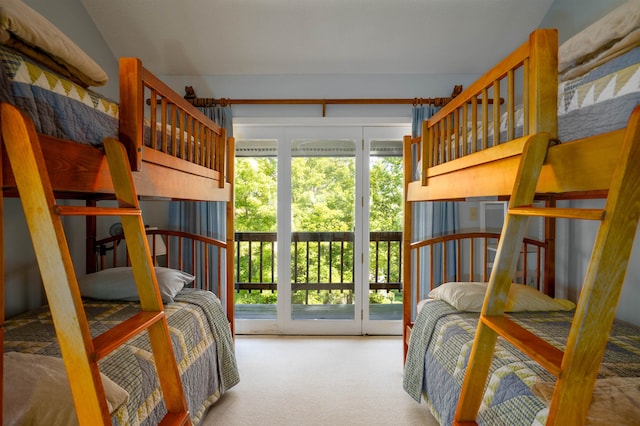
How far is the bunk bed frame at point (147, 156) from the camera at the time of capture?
108 centimetres

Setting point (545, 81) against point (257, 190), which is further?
point (257, 190)

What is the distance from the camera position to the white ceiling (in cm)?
288

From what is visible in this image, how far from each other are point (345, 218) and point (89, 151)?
261 cm

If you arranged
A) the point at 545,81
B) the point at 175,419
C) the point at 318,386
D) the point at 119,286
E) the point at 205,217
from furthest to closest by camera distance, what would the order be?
the point at 205,217 → the point at 318,386 → the point at 119,286 → the point at 175,419 → the point at 545,81

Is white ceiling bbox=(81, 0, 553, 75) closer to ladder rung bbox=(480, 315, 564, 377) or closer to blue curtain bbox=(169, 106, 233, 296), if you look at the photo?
blue curtain bbox=(169, 106, 233, 296)

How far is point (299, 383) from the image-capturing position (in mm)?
2578

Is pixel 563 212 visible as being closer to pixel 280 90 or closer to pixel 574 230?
pixel 574 230

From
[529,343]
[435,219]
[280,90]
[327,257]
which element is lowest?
[327,257]

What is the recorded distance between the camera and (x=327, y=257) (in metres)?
3.64

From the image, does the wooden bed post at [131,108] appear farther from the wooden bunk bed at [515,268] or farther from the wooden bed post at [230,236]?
the wooden bed post at [230,236]

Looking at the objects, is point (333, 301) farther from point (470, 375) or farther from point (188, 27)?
point (188, 27)

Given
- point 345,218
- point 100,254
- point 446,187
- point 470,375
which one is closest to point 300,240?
point 345,218

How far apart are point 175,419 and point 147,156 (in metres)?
0.96

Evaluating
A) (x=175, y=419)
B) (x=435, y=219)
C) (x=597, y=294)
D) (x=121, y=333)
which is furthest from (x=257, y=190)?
(x=597, y=294)
